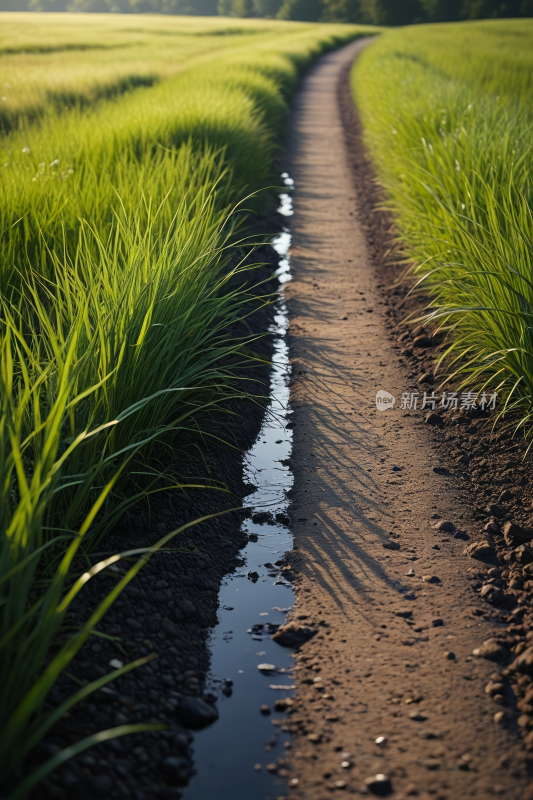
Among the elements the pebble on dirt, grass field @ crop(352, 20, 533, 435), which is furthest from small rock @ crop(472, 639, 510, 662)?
grass field @ crop(352, 20, 533, 435)

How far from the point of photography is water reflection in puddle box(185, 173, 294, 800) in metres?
1.61

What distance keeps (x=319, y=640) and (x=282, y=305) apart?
2978 millimetres

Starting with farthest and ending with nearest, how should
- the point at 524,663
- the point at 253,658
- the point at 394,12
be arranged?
the point at 394,12 → the point at 253,658 → the point at 524,663

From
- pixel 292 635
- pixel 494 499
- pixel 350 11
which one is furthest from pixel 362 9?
pixel 292 635

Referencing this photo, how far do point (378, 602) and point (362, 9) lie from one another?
6994 centimetres

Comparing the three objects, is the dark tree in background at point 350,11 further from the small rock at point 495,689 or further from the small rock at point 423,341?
the small rock at point 495,689

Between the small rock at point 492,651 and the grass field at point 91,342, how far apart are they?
1113mm

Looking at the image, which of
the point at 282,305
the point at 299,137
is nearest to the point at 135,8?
the point at 299,137

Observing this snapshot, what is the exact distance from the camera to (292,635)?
201cm

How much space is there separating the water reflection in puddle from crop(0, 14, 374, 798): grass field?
379 mm

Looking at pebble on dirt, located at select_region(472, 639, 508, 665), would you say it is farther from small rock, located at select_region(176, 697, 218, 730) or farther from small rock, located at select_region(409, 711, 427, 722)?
small rock, located at select_region(176, 697, 218, 730)

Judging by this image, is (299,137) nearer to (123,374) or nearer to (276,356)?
(276,356)

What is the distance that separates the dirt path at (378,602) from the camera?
1.61 meters

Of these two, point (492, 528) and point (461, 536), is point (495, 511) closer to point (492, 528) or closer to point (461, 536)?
point (492, 528)
